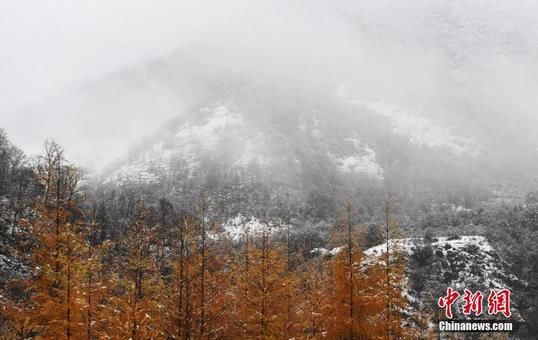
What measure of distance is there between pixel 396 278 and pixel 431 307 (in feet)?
171

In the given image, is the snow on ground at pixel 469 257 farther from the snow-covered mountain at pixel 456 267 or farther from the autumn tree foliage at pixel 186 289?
the autumn tree foliage at pixel 186 289

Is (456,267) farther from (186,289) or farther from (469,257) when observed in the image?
(186,289)

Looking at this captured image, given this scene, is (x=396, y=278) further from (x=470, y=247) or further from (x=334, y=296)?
(x=470, y=247)

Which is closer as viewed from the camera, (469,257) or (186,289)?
(186,289)

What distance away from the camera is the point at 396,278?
2959 centimetres

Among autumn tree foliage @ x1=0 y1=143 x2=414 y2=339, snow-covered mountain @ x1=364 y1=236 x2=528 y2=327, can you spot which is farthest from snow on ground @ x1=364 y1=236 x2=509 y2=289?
autumn tree foliage @ x1=0 y1=143 x2=414 y2=339

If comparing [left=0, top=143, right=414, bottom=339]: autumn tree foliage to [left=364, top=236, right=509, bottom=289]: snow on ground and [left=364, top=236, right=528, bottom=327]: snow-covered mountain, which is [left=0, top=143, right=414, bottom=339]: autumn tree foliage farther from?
[left=364, top=236, right=509, bottom=289]: snow on ground

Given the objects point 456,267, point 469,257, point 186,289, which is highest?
point 469,257

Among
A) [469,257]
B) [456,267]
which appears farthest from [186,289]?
[469,257]

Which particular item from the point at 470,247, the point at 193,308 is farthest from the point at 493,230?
the point at 193,308

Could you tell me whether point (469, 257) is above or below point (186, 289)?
above

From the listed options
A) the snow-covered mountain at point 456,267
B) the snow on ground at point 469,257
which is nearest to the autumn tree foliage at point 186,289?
the snow-covered mountain at point 456,267

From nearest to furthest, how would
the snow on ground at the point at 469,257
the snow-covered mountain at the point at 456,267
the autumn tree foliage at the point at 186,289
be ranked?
the autumn tree foliage at the point at 186,289, the snow-covered mountain at the point at 456,267, the snow on ground at the point at 469,257

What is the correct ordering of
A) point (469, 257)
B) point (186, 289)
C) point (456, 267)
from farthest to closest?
1. point (469, 257)
2. point (456, 267)
3. point (186, 289)
